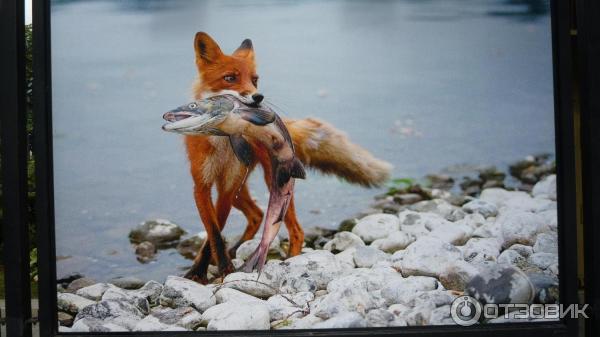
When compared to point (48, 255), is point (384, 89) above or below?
above

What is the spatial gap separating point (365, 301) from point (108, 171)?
1566 mm

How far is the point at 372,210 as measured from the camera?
3389mm

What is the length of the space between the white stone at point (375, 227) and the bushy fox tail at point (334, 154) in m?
0.19

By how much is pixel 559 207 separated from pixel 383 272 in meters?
1.05

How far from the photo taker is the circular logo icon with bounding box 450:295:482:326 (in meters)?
3.32

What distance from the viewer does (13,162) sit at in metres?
3.19

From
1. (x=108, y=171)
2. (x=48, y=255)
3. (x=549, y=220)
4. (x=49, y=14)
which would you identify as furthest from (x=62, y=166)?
(x=549, y=220)

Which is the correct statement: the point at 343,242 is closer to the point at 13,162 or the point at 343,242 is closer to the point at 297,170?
the point at 297,170

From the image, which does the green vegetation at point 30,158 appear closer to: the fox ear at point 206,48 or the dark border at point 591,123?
the fox ear at point 206,48

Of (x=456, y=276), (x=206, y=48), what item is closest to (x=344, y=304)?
(x=456, y=276)

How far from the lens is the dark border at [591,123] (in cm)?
325

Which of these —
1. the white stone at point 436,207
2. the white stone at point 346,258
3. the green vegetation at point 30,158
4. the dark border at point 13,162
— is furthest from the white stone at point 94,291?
the white stone at point 436,207

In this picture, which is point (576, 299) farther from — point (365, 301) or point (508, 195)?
point (365, 301)

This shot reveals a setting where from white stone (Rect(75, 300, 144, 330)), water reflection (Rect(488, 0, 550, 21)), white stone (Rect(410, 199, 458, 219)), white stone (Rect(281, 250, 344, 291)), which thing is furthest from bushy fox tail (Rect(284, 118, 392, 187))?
white stone (Rect(75, 300, 144, 330))
